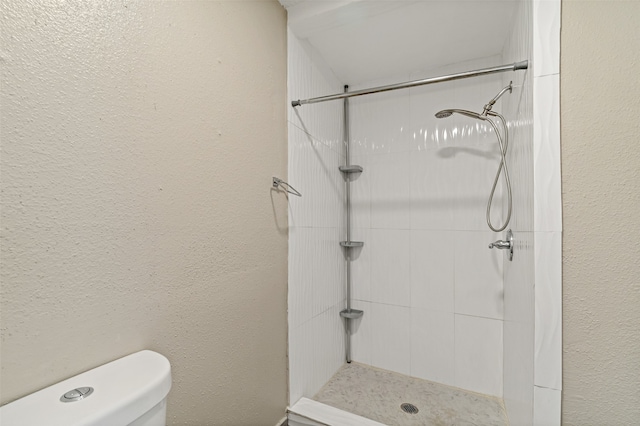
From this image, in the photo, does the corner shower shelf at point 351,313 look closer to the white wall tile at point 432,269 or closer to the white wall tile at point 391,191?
the white wall tile at point 432,269

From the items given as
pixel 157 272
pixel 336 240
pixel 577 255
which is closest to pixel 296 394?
pixel 336 240

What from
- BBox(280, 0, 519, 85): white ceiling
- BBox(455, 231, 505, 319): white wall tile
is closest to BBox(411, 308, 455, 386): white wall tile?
BBox(455, 231, 505, 319): white wall tile

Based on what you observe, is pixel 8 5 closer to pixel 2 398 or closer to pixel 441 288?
pixel 2 398

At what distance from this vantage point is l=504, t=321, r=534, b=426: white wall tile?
104cm

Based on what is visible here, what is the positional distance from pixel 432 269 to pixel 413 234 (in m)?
0.25

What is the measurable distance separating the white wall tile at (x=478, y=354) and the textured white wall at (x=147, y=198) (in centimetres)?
111

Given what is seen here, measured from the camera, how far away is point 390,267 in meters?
1.99

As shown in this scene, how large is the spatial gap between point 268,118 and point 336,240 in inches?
37.2

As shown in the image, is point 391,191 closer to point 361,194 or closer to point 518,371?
point 361,194

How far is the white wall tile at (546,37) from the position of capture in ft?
3.10

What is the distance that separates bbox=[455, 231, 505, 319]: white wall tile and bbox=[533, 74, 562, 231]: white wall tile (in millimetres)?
838

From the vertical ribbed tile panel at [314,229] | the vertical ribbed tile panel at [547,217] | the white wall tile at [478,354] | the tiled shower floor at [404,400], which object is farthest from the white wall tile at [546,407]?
the vertical ribbed tile panel at [314,229]

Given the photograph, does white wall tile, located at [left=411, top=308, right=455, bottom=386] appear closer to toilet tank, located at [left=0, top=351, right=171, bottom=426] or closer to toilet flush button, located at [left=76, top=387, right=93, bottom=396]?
toilet tank, located at [left=0, top=351, right=171, bottom=426]

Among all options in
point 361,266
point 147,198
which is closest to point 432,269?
point 361,266
